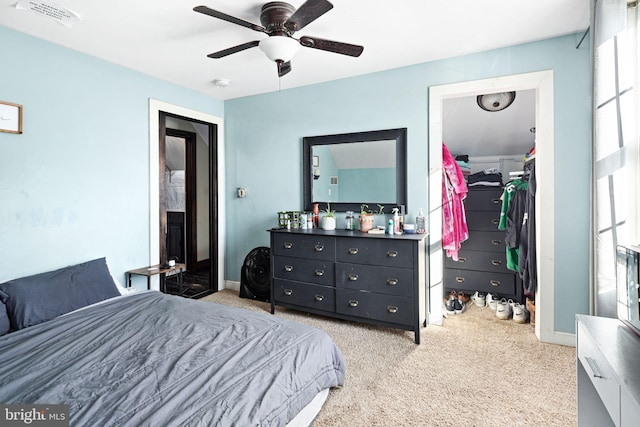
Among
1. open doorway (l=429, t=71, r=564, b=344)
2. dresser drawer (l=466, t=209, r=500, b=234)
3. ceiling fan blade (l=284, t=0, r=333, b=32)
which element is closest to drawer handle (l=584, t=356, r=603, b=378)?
open doorway (l=429, t=71, r=564, b=344)

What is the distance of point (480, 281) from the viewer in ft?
13.4

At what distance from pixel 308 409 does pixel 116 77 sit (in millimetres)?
3337

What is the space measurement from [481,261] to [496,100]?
1839mm

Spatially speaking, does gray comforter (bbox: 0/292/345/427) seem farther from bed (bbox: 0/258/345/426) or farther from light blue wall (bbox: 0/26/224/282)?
light blue wall (bbox: 0/26/224/282)

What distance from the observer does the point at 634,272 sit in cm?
135

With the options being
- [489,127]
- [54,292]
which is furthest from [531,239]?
[54,292]

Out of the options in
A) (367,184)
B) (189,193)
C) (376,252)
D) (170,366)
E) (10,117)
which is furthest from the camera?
(189,193)

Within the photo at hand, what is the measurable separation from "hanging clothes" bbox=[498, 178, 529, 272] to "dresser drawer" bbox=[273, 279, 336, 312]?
1.86 meters

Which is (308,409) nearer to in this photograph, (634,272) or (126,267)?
(634,272)

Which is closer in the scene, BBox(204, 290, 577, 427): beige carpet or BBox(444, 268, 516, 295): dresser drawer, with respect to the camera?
BBox(204, 290, 577, 427): beige carpet

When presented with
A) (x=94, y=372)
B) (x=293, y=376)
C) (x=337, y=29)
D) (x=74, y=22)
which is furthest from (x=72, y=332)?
(x=337, y=29)

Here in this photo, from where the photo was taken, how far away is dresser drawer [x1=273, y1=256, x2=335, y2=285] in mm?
3250

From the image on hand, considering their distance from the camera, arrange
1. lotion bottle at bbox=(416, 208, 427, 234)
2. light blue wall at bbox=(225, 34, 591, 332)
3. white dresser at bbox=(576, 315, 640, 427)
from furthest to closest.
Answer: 1. lotion bottle at bbox=(416, 208, 427, 234)
2. light blue wall at bbox=(225, 34, 591, 332)
3. white dresser at bbox=(576, 315, 640, 427)

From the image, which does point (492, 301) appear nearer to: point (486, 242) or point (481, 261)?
point (481, 261)
